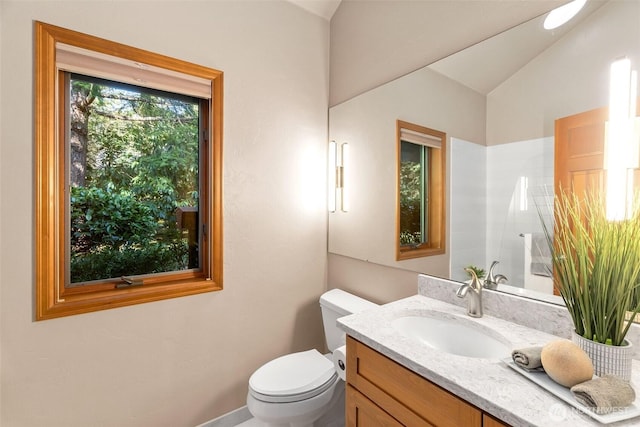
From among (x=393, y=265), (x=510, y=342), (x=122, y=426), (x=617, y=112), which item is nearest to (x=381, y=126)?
(x=393, y=265)

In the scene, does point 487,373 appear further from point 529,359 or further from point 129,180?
point 129,180

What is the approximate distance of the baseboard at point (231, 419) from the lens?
68.1 inches

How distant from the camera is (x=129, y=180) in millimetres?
1581

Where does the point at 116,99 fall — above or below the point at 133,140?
above

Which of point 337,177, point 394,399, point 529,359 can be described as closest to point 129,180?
point 337,177

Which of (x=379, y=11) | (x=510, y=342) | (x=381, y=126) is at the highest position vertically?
(x=379, y=11)

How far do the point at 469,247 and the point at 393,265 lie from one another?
1.50ft

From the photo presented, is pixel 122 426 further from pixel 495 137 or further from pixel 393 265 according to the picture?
pixel 495 137

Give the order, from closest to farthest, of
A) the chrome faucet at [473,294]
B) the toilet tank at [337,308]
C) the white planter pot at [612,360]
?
the white planter pot at [612,360]
the chrome faucet at [473,294]
the toilet tank at [337,308]

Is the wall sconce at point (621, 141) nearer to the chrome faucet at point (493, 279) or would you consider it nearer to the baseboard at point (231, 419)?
the chrome faucet at point (493, 279)

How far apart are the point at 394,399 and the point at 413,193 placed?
0.95 metres

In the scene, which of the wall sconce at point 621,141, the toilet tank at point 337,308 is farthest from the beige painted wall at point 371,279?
the wall sconce at point 621,141

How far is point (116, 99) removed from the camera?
5.06 feet

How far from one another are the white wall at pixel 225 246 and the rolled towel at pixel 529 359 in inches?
54.7
